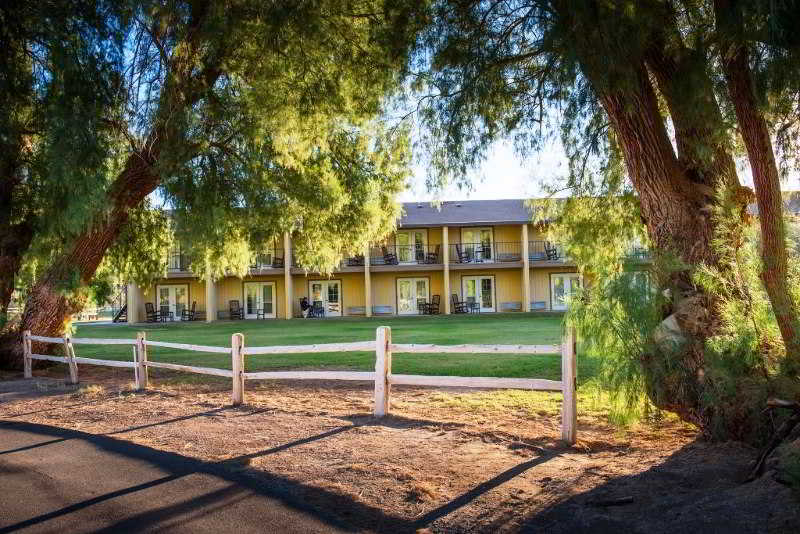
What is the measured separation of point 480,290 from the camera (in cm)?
3612

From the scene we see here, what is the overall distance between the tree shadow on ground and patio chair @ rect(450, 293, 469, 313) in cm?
2892

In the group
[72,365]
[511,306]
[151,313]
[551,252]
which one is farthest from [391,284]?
[72,365]

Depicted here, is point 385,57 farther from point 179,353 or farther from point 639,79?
point 179,353

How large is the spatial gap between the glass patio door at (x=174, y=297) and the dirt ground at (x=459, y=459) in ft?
88.7

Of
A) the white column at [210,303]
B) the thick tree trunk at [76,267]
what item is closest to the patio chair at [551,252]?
the white column at [210,303]

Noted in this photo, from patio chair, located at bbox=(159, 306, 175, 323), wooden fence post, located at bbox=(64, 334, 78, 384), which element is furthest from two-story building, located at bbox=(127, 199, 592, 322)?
wooden fence post, located at bbox=(64, 334, 78, 384)

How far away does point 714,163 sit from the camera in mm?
7363

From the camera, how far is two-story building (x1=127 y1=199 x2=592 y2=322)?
116ft

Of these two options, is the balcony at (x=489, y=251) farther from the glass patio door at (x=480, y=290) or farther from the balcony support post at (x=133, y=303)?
the balcony support post at (x=133, y=303)

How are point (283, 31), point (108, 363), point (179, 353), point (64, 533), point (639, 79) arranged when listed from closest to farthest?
point (64, 533), point (639, 79), point (283, 31), point (108, 363), point (179, 353)

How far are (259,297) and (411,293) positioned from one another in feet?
25.6

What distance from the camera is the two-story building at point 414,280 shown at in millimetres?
35375

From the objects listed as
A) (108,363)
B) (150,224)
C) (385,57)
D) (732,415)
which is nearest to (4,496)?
(732,415)

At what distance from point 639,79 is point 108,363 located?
9.68m
